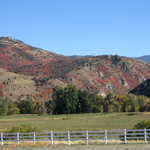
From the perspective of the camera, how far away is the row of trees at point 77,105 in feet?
430

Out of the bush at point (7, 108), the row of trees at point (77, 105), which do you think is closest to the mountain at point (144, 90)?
the row of trees at point (77, 105)

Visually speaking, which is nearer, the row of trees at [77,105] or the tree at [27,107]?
the row of trees at [77,105]

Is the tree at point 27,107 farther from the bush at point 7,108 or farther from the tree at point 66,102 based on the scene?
the tree at point 66,102

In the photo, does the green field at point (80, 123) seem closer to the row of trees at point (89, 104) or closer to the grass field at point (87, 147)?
the grass field at point (87, 147)

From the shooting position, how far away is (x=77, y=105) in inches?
5276

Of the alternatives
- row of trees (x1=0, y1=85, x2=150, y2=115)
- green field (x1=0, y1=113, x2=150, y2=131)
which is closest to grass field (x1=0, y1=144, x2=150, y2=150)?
green field (x1=0, y1=113, x2=150, y2=131)

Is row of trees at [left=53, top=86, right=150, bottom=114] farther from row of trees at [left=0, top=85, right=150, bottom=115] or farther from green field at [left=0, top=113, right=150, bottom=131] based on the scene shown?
green field at [left=0, top=113, right=150, bottom=131]

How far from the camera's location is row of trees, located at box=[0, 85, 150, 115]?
13100cm

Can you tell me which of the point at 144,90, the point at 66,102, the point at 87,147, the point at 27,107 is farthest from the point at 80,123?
the point at 144,90

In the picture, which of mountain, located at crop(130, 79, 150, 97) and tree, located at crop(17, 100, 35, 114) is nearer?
tree, located at crop(17, 100, 35, 114)

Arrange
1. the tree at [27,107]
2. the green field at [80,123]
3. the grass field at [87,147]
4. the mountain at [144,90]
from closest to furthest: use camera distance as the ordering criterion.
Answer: the grass field at [87,147], the green field at [80,123], the tree at [27,107], the mountain at [144,90]

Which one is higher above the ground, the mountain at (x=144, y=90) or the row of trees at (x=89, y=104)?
the mountain at (x=144, y=90)

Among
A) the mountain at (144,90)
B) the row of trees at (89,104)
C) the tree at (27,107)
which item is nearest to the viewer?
the row of trees at (89,104)

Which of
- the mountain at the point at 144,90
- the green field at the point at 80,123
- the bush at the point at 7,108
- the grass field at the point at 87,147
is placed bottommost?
the green field at the point at 80,123
